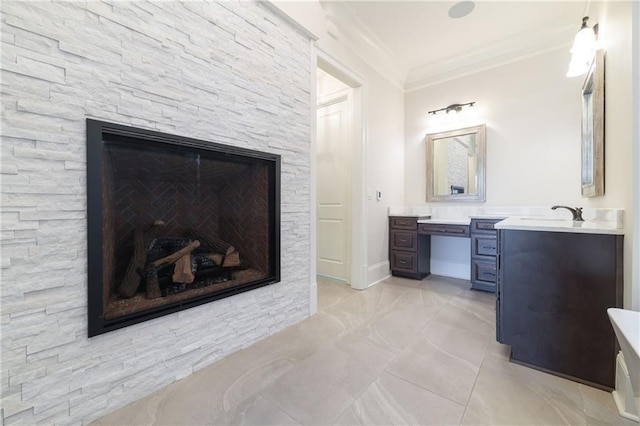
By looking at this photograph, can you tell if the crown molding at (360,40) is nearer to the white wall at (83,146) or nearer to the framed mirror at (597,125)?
the white wall at (83,146)

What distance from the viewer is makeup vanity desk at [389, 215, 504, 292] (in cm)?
272

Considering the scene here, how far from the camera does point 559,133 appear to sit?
2.74m

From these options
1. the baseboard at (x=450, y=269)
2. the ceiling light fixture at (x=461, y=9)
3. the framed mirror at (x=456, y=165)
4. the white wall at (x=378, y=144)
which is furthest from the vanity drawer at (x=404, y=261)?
the ceiling light fixture at (x=461, y=9)

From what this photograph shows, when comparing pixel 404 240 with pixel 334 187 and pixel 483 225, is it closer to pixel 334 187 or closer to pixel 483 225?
pixel 483 225

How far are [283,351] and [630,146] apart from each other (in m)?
2.20

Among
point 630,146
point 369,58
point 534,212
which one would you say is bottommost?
point 534,212

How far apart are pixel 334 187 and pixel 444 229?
145cm

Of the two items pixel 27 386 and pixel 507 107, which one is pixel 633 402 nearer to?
pixel 27 386

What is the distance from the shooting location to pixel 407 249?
3.26m

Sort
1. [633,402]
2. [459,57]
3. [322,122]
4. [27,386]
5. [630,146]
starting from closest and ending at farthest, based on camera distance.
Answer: [27,386]
[633,402]
[630,146]
[459,57]
[322,122]

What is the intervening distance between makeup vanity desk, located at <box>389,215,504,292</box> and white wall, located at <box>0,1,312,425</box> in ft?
7.28

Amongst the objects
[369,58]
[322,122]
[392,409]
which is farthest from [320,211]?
[392,409]

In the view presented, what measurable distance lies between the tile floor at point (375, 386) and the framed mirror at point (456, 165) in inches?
72.1

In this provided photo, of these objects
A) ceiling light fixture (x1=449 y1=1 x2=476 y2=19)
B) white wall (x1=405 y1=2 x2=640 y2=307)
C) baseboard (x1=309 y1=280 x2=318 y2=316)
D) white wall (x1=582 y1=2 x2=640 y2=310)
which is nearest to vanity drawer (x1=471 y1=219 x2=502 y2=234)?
white wall (x1=405 y1=2 x2=640 y2=307)
